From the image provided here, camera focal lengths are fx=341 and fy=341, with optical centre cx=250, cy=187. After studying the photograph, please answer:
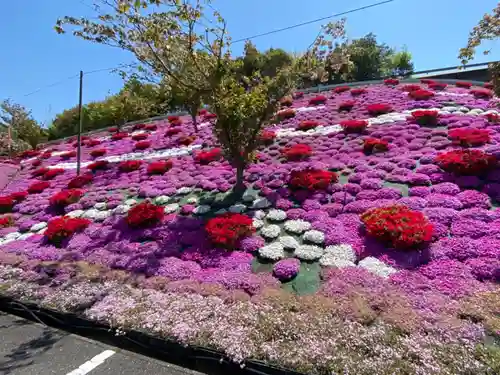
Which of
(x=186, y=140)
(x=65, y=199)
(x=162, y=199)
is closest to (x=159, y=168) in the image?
(x=162, y=199)

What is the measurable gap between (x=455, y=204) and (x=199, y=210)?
24.9ft

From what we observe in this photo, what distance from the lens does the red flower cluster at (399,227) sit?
7.70 metres

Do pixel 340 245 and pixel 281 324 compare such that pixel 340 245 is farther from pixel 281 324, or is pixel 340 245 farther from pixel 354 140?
pixel 354 140

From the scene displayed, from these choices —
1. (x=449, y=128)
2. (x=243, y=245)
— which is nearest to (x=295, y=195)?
(x=243, y=245)

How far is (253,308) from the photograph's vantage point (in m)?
6.60

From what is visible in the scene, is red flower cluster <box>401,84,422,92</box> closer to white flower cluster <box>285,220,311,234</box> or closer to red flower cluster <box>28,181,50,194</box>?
white flower cluster <box>285,220,311,234</box>

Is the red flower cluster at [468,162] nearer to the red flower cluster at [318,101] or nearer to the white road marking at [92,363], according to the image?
the white road marking at [92,363]

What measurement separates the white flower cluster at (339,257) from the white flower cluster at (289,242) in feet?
2.73

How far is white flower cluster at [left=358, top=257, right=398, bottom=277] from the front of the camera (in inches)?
284

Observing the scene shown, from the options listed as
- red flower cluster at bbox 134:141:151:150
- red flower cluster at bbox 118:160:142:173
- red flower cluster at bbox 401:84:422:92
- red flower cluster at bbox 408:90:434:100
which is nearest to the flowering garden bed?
red flower cluster at bbox 118:160:142:173

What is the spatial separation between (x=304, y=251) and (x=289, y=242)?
24.1 inches

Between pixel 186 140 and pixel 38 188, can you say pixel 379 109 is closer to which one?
pixel 186 140

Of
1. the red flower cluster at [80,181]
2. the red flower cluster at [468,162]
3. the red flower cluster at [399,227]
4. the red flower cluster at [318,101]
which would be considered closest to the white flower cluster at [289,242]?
the red flower cluster at [399,227]

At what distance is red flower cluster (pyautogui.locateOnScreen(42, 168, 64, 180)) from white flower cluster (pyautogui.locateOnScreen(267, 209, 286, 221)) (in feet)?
50.0
